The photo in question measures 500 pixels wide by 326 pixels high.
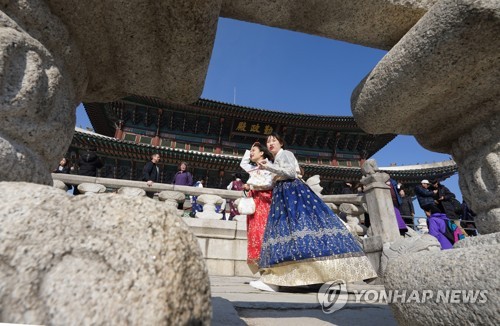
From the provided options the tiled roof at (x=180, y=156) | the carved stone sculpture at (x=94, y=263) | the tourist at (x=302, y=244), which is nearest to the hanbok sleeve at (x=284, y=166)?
the tourist at (x=302, y=244)

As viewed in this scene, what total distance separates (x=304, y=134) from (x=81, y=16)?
14.2 meters

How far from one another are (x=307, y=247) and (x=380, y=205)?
8.41 ft

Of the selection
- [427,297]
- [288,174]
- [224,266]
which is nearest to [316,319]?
[427,297]

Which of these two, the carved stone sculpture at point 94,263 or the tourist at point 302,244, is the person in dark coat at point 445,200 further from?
the carved stone sculpture at point 94,263

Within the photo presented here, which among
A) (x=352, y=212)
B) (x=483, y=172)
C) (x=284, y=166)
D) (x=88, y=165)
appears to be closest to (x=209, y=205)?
(x=284, y=166)

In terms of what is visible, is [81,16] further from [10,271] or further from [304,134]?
[304,134]

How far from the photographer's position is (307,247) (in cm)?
264

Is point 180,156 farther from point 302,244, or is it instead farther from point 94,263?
point 94,263

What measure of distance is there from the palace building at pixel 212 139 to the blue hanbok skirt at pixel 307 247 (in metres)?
9.02

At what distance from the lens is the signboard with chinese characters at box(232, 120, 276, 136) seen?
1400 centimetres

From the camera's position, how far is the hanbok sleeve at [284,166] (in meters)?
2.93

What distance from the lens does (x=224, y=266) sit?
4.49 meters

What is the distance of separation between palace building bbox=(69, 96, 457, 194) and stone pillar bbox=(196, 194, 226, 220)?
675 centimetres

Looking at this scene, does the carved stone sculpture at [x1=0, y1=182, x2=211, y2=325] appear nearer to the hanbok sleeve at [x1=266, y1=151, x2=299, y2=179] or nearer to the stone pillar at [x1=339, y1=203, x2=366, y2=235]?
the hanbok sleeve at [x1=266, y1=151, x2=299, y2=179]
